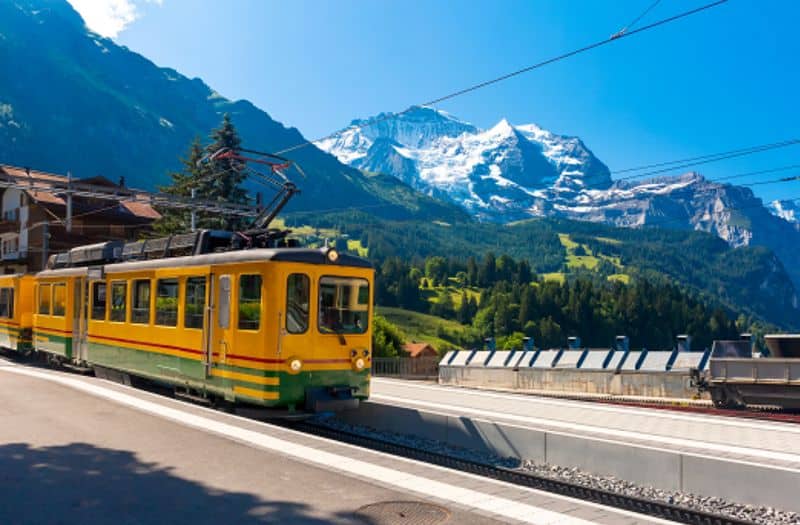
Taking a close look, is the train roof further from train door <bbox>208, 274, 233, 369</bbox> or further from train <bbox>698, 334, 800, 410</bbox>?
train <bbox>698, 334, 800, 410</bbox>

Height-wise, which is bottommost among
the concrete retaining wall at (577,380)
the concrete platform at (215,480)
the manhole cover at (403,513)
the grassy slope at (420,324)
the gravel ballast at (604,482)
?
the grassy slope at (420,324)

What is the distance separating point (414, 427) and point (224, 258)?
4592 mm

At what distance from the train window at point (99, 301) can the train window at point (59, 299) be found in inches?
91.6

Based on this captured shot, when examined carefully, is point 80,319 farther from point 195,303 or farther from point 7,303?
point 7,303

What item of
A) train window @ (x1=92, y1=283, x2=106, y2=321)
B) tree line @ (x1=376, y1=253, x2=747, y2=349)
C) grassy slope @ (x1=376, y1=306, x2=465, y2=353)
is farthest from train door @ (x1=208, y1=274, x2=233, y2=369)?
tree line @ (x1=376, y1=253, x2=747, y2=349)

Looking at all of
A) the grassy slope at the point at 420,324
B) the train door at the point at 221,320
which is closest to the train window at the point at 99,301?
the train door at the point at 221,320

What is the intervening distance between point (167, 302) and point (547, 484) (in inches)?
324

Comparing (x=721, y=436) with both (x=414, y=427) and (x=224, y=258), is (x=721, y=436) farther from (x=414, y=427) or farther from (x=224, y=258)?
(x=224, y=258)

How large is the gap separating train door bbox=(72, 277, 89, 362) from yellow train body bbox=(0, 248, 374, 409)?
10.7 ft

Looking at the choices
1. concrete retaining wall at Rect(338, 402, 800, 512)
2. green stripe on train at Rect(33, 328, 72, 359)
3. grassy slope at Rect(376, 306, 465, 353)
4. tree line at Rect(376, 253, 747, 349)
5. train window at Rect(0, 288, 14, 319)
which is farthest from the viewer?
tree line at Rect(376, 253, 747, 349)

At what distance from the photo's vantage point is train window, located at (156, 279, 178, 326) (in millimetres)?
13180

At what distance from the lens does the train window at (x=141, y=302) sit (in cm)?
1422

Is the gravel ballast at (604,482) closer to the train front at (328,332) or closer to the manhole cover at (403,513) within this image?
the train front at (328,332)

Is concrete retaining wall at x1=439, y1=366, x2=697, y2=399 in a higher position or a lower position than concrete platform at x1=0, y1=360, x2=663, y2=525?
lower
